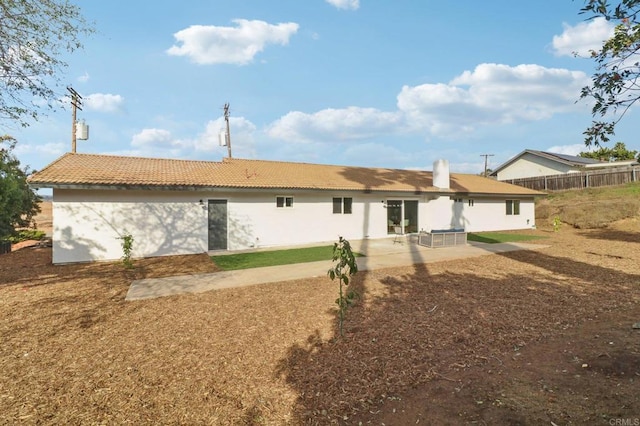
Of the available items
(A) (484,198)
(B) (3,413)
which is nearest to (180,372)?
(B) (3,413)

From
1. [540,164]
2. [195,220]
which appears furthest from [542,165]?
[195,220]

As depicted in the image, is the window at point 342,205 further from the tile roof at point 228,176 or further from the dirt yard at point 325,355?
the dirt yard at point 325,355

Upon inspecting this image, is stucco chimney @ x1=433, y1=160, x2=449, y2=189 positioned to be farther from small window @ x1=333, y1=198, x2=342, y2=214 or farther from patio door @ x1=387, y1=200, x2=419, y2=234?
small window @ x1=333, y1=198, x2=342, y2=214

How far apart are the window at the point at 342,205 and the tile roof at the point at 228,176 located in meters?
0.81

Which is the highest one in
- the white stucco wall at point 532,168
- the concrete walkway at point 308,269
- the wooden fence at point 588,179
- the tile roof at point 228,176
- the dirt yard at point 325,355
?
the white stucco wall at point 532,168

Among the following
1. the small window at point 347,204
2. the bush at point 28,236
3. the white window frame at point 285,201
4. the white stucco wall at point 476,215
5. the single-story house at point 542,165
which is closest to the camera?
the white window frame at point 285,201

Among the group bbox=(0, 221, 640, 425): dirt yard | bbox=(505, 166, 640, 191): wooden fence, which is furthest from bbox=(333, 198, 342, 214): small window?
bbox=(505, 166, 640, 191): wooden fence

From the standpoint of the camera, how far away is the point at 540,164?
35594 mm

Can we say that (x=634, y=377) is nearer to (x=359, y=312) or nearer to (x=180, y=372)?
(x=359, y=312)

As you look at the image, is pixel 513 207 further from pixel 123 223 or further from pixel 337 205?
→ pixel 123 223

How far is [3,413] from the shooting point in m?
3.18

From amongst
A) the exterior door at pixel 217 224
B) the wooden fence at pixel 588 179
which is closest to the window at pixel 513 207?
the wooden fence at pixel 588 179

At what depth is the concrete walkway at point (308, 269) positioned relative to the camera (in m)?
7.96

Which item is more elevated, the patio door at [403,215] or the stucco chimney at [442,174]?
the stucco chimney at [442,174]
